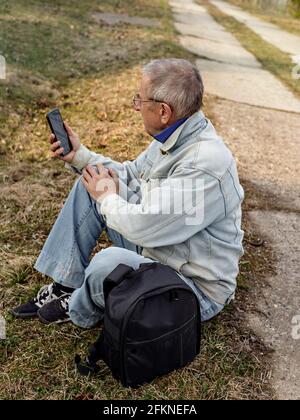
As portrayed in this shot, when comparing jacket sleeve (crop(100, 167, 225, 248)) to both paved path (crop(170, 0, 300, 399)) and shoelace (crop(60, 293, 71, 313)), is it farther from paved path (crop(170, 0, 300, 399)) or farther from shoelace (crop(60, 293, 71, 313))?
paved path (crop(170, 0, 300, 399))

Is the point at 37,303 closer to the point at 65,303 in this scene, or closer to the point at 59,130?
the point at 65,303

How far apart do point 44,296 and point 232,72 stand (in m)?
6.31

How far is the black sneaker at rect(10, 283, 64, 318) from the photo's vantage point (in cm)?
287

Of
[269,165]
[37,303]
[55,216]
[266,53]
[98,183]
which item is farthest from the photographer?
[266,53]

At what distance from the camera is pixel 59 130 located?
115 inches

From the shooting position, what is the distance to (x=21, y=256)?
337 cm

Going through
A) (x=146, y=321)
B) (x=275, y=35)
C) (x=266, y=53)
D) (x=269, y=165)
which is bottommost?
(x=275, y=35)

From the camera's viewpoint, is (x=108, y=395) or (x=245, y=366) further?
(x=245, y=366)

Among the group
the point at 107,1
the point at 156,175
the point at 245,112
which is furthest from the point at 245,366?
the point at 107,1

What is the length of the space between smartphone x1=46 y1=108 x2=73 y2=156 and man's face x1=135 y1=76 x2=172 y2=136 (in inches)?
21.2

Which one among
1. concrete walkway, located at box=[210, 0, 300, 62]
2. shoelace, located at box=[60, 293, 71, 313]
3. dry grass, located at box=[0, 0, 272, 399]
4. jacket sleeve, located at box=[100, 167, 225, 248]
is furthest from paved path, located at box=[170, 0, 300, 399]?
concrete walkway, located at box=[210, 0, 300, 62]

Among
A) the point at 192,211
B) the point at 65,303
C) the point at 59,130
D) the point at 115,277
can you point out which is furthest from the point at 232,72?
the point at 115,277
